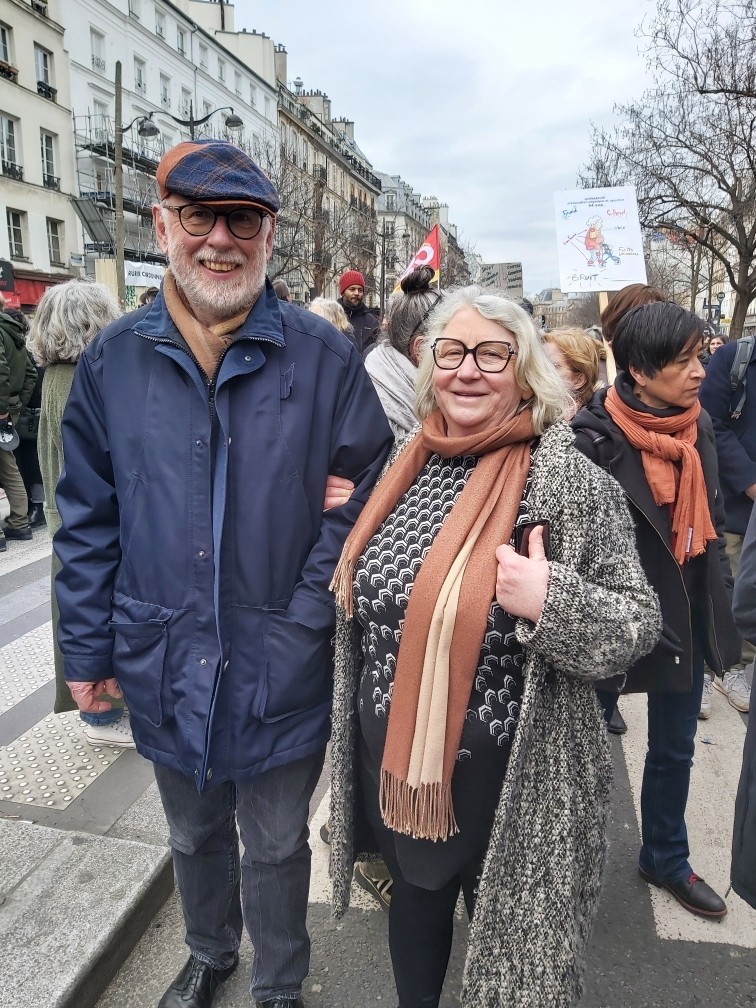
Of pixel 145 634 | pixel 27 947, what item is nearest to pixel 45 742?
pixel 27 947

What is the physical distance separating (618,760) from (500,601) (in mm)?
2381

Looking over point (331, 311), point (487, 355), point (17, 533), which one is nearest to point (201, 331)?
point (487, 355)

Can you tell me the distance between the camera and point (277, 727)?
5.86 ft

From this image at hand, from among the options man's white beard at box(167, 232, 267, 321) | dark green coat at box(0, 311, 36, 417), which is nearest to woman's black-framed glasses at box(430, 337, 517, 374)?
man's white beard at box(167, 232, 267, 321)

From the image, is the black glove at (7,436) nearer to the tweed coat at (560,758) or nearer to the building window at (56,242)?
the tweed coat at (560,758)

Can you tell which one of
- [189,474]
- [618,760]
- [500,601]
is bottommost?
[618,760]

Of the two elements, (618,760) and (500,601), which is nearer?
(500,601)

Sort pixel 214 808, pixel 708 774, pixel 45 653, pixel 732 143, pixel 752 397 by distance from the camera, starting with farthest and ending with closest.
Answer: pixel 732 143, pixel 45 653, pixel 752 397, pixel 708 774, pixel 214 808

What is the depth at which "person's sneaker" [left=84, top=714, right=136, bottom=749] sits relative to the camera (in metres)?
3.30

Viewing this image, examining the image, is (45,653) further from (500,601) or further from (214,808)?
(500,601)

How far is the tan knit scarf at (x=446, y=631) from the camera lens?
5.04 ft

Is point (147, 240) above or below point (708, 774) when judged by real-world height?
above

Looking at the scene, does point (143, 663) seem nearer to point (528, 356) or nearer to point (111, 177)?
point (528, 356)

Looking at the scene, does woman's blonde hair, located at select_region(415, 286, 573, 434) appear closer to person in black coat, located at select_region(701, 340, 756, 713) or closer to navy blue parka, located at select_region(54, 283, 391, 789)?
navy blue parka, located at select_region(54, 283, 391, 789)
